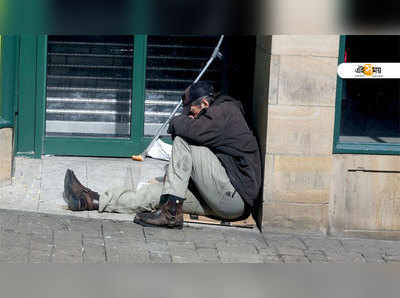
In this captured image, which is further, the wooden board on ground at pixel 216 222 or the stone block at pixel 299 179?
the wooden board on ground at pixel 216 222

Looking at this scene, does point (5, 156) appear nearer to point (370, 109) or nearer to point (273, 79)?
point (273, 79)

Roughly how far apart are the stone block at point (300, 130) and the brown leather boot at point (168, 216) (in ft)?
2.94

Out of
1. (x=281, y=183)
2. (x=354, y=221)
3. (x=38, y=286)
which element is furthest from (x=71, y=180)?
(x=38, y=286)

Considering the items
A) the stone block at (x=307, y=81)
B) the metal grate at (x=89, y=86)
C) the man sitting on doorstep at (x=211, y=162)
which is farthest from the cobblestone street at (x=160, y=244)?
the metal grate at (x=89, y=86)

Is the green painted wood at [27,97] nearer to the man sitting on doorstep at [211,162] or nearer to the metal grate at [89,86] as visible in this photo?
the metal grate at [89,86]

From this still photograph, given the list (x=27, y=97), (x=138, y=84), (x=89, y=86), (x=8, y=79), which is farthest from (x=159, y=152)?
(x=8, y=79)

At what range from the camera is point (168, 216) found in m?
5.97

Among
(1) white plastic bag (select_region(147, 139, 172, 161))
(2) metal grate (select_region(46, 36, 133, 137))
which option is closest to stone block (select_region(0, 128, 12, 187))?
(2) metal grate (select_region(46, 36, 133, 137))

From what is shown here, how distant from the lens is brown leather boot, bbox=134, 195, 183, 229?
5.97 meters

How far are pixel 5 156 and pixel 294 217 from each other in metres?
2.82

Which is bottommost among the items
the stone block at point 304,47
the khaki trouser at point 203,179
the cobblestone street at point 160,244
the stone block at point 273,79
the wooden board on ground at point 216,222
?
the cobblestone street at point 160,244

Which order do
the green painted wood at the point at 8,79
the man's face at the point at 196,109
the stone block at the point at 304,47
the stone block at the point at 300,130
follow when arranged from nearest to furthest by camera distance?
the stone block at the point at 304,47 → the stone block at the point at 300,130 → the man's face at the point at 196,109 → the green painted wood at the point at 8,79

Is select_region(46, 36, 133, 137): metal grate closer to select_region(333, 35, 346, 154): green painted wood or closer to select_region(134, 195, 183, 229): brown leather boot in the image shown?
select_region(134, 195, 183, 229): brown leather boot

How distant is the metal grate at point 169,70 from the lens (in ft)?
26.5
